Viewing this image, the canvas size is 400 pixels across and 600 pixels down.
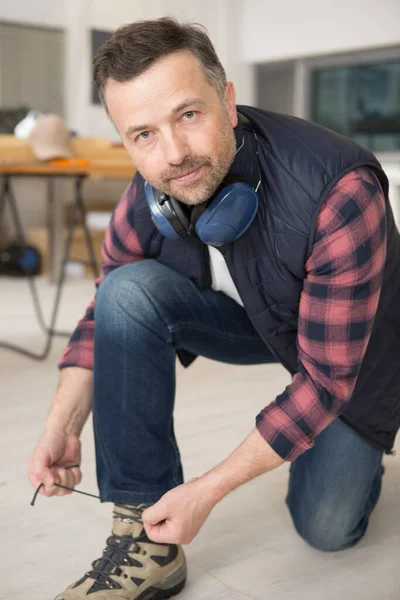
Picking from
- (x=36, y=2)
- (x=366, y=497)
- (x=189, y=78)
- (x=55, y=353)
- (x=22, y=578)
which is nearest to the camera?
(x=189, y=78)

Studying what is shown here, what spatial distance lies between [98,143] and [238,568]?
3.38 metres

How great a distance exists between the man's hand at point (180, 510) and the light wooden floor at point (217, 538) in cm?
26

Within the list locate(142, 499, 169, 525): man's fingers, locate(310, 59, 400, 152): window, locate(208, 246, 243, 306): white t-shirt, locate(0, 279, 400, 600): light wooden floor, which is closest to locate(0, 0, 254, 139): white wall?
locate(310, 59, 400, 152): window

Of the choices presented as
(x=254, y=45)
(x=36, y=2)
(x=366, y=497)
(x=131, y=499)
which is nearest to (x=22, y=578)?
(x=131, y=499)

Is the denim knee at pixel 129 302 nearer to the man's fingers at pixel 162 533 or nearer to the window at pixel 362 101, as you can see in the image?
the man's fingers at pixel 162 533

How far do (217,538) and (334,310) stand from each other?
0.58 metres

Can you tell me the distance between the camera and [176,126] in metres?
1.00

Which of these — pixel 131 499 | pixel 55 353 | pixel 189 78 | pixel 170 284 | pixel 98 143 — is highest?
pixel 189 78

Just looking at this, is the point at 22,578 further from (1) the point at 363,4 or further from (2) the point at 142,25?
(1) the point at 363,4

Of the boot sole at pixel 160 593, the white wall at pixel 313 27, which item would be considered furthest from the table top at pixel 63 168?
the white wall at pixel 313 27

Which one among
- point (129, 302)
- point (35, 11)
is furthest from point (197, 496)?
point (35, 11)

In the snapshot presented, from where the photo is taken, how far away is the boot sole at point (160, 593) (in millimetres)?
1136

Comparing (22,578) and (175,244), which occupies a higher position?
(175,244)

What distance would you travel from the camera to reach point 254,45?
21.4 feet
